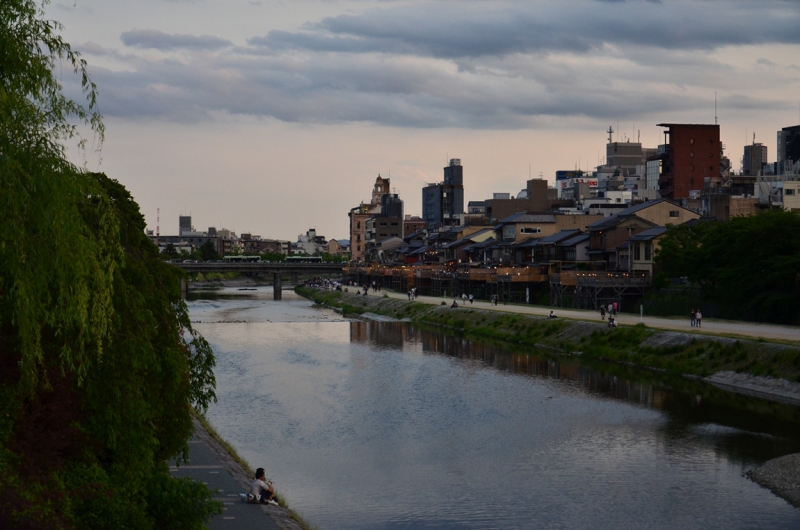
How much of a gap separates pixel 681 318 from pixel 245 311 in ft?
164

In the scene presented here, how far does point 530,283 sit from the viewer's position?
83.3 m

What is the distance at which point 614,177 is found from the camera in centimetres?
15512

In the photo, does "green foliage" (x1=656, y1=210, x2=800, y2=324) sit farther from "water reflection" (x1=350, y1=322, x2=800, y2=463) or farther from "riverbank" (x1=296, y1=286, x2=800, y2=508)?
"water reflection" (x1=350, y1=322, x2=800, y2=463)

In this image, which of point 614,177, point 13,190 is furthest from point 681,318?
point 614,177

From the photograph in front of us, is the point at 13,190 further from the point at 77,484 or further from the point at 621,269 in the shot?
the point at 621,269

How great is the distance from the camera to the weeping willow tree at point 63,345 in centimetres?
1159

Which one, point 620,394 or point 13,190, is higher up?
point 13,190

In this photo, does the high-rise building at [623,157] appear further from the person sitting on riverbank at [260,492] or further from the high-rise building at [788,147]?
the person sitting on riverbank at [260,492]

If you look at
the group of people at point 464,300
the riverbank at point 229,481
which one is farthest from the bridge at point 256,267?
the riverbank at point 229,481

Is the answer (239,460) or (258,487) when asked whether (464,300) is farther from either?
(258,487)

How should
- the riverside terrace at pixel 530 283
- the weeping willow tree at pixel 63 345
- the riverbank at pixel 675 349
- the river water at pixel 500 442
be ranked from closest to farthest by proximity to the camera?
the weeping willow tree at pixel 63 345
the river water at pixel 500 442
the riverbank at pixel 675 349
the riverside terrace at pixel 530 283

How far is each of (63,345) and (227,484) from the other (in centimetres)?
931

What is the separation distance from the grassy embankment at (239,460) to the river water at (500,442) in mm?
535

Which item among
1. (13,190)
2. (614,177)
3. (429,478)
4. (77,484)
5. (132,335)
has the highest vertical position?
(614,177)
